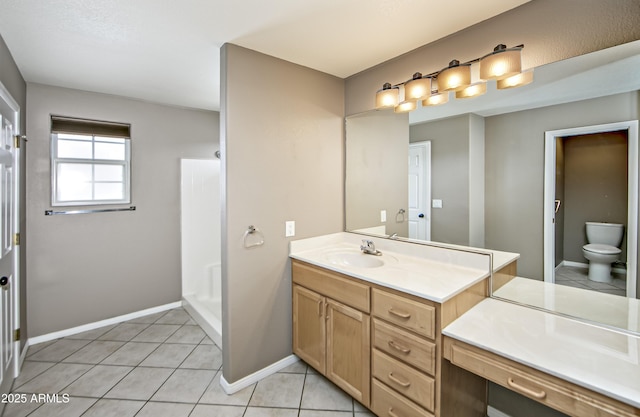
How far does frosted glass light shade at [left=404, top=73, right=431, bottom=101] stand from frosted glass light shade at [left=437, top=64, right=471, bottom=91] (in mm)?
124

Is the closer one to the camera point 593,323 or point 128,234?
point 593,323

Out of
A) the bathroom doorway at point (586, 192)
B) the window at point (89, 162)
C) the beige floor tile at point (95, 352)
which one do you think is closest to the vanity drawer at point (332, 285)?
the bathroom doorway at point (586, 192)

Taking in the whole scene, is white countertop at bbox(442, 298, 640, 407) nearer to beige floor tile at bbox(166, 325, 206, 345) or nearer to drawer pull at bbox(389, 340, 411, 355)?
drawer pull at bbox(389, 340, 411, 355)

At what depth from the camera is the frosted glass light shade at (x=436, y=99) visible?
1955 mm

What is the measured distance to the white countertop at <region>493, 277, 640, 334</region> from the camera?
1353 mm

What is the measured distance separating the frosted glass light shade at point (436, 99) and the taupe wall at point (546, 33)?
0.18 metres

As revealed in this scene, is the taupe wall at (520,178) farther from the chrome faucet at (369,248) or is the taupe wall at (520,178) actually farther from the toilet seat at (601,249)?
the chrome faucet at (369,248)

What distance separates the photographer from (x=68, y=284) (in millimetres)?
2797

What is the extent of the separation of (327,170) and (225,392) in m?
1.83

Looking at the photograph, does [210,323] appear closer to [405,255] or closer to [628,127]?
[405,255]

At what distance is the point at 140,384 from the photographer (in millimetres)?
2100

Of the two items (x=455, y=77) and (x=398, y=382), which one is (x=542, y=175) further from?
(x=398, y=382)

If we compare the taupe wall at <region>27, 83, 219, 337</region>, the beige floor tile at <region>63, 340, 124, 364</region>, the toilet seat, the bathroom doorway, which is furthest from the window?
the toilet seat

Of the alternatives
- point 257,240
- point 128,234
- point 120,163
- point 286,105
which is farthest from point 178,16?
point 128,234
